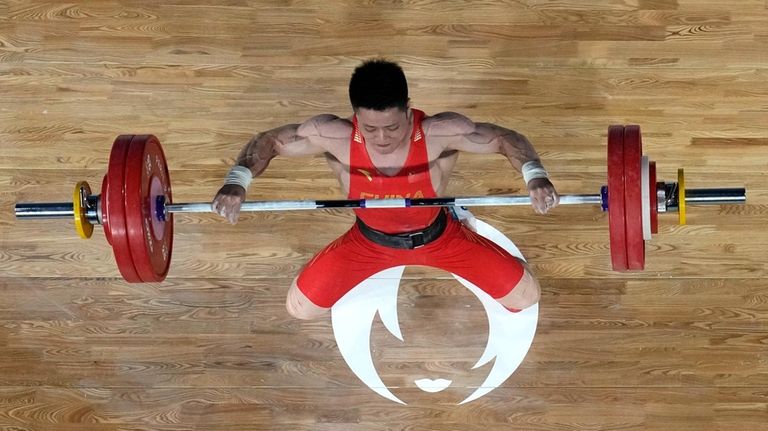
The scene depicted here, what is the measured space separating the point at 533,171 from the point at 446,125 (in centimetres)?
32

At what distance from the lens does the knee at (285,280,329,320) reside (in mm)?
3600

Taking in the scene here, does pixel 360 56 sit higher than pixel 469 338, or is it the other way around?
pixel 360 56

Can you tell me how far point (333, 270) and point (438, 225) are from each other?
42 centimetres

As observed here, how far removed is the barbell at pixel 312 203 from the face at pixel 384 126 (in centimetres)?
21

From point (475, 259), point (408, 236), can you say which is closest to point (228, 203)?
point (408, 236)

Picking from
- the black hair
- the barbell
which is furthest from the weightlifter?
the barbell

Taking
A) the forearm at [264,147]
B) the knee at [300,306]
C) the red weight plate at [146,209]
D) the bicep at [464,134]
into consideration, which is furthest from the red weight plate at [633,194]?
the red weight plate at [146,209]

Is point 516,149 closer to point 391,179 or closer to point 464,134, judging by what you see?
point 464,134

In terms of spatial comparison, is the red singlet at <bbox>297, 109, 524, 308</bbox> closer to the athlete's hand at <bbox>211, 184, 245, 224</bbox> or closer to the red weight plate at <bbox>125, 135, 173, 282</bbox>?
the athlete's hand at <bbox>211, 184, 245, 224</bbox>

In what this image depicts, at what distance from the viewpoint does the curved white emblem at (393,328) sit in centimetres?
381

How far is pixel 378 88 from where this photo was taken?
9.12 feet

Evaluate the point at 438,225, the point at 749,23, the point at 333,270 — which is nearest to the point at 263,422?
the point at 333,270

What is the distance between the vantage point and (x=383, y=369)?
12.5 feet

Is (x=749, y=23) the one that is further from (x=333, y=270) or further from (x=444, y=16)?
(x=333, y=270)
